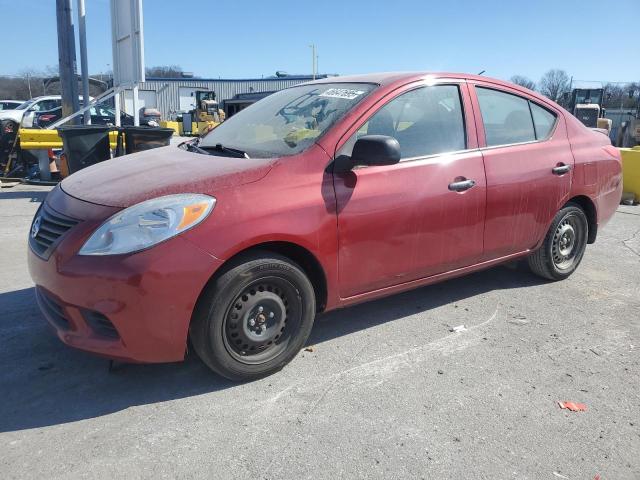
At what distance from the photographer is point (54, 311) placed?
2.84 m

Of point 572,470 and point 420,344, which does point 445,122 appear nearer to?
point 420,344

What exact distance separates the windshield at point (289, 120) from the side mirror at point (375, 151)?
0.28m

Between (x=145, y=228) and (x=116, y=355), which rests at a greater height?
(x=145, y=228)

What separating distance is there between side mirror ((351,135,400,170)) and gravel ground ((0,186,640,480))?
1.21m

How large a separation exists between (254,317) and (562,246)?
3.07 meters

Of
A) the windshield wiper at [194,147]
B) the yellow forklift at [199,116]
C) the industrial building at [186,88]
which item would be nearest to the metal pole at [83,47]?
the windshield wiper at [194,147]

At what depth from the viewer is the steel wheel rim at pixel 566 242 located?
4.57 meters

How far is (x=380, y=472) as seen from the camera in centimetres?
228

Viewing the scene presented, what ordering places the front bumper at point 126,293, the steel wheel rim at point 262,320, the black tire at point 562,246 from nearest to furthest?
1. the front bumper at point 126,293
2. the steel wheel rim at point 262,320
3. the black tire at point 562,246

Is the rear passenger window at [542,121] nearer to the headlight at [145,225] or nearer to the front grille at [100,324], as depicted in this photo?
the headlight at [145,225]

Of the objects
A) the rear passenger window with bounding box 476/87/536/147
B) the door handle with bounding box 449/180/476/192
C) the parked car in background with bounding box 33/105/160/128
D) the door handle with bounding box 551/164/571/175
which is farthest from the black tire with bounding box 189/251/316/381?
the parked car in background with bounding box 33/105/160/128

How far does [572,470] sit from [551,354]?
1.18 m

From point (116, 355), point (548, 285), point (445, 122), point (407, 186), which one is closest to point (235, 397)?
point (116, 355)

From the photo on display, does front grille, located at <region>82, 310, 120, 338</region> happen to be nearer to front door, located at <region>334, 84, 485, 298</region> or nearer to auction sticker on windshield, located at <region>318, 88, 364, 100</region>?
front door, located at <region>334, 84, 485, 298</region>
